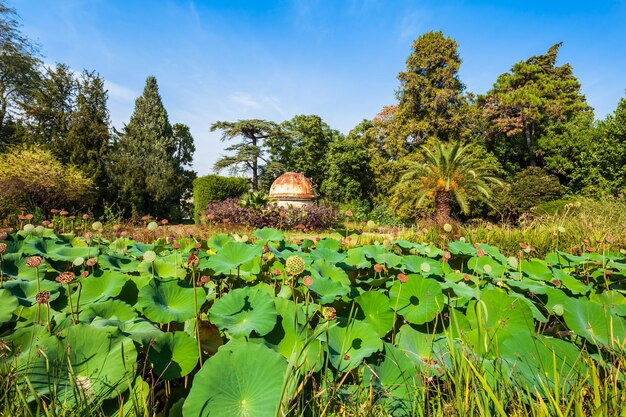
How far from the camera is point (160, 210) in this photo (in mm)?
20047

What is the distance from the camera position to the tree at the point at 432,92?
65.1 ft

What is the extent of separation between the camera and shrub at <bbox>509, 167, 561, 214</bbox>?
17016mm

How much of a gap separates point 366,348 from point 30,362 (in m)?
0.86

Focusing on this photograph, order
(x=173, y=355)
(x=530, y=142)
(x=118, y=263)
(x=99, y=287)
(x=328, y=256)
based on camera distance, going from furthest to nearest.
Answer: (x=530, y=142)
(x=328, y=256)
(x=118, y=263)
(x=99, y=287)
(x=173, y=355)

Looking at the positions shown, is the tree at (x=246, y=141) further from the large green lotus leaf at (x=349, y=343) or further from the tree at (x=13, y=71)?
the large green lotus leaf at (x=349, y=343)

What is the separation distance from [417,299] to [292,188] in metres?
15.6

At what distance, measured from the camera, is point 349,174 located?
23.1 metres

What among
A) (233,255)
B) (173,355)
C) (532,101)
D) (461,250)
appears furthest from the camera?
(532,101)

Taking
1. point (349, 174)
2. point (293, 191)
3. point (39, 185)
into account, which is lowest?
point (39, 185)

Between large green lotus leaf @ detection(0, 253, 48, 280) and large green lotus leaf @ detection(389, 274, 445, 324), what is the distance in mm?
1539

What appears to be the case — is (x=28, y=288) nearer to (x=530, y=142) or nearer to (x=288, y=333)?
(x=288, y=333)

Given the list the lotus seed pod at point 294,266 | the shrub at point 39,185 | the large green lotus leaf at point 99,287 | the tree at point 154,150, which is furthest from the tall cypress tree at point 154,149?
the lotus seed pod at point 294,266

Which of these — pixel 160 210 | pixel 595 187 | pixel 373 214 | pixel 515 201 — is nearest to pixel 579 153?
pixel 595 187

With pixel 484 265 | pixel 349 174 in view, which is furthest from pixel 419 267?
pixel 349 174
